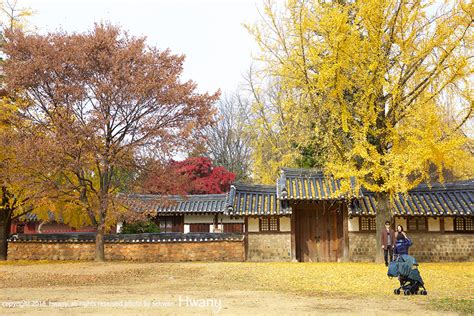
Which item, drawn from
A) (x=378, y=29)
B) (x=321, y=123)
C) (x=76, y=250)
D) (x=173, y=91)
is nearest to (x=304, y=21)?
(x=378, y=29)

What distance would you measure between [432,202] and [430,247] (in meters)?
1.93

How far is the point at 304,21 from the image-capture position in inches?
651

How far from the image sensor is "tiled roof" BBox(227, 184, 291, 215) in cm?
2142

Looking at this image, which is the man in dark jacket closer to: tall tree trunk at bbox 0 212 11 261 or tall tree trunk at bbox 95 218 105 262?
tall tree trunk at bbox 95 218 105 262

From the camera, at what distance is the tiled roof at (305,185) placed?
68.6 feet

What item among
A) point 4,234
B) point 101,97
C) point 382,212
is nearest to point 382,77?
point 382,212

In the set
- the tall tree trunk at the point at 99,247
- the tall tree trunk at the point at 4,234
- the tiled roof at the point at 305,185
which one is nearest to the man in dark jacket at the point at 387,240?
the tiled roof at the point at 305,185

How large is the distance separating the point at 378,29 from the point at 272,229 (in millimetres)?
9672

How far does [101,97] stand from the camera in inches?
738

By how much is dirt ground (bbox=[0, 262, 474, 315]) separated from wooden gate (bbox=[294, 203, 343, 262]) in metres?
3.85

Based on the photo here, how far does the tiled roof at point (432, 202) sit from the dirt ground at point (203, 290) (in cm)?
323

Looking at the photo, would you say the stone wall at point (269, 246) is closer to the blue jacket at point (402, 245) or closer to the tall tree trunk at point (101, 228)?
the tall tree trunk at point (101, 228)

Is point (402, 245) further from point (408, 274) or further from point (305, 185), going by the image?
point (305, 185)

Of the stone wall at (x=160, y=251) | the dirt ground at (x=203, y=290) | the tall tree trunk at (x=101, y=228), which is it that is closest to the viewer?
the dirt ground at (x=203, y=290)
